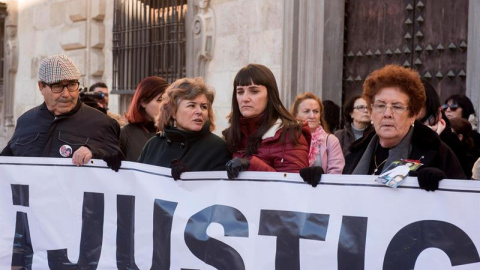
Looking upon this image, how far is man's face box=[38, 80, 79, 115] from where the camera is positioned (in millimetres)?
5309

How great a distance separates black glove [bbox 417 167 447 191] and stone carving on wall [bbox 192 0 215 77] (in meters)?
7.12

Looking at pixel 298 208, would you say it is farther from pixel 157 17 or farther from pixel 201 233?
pixel 157 17

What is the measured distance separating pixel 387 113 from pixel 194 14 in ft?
23.1

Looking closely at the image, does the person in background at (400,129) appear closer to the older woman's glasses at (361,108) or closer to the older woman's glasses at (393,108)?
the older woman's glasses at (393,108)

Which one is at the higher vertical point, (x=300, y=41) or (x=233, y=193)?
(x=300, y=41)

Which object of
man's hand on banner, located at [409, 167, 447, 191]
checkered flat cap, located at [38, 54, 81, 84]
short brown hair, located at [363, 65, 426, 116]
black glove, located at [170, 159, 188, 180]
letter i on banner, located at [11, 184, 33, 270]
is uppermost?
checkered flat cap, located at [38, 54, 81, 84]

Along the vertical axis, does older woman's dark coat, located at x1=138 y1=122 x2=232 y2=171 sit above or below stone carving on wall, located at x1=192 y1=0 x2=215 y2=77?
below

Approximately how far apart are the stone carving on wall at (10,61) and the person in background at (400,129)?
12920 mm

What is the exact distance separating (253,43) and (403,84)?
19.3 feet

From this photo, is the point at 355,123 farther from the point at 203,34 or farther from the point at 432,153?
the point at 203,34

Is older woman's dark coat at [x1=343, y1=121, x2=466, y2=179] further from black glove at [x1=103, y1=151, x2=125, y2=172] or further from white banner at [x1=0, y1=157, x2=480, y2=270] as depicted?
black glove at [x1=103, y1=151, x2=125, y2=172]

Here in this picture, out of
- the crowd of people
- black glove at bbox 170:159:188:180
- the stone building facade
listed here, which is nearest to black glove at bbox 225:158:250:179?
the crowd of people

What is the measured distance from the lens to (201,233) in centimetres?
431

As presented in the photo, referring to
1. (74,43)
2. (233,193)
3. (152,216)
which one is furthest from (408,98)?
(74,43)
